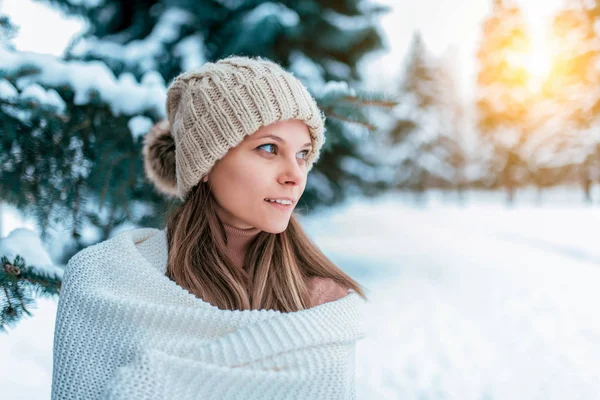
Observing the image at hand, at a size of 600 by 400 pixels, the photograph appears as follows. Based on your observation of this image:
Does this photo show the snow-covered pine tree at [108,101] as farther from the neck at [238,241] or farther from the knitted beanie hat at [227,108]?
the neck at [238,241]

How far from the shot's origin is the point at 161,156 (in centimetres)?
171

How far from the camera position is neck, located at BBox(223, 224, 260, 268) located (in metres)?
1.44

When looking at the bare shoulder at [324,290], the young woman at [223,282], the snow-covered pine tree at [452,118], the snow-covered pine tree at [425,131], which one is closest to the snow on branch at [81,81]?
the young woman at [223,282]

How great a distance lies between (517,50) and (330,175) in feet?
52.0

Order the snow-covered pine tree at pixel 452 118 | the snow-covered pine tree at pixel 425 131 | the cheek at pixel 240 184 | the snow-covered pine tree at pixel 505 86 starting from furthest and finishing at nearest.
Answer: the snow-covered pine tree at pixel 452 118 → the snow-covered pine tree at pixel 425 131 → the snow-covered pine tree at pixel 505 86 → the cheek at pixel 240 184

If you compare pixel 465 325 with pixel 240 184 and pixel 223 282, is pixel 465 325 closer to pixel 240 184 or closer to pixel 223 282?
pixel 223 282

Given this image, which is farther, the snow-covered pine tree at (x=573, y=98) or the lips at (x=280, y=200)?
the snow-covered pine tree at (x=573, y=98)

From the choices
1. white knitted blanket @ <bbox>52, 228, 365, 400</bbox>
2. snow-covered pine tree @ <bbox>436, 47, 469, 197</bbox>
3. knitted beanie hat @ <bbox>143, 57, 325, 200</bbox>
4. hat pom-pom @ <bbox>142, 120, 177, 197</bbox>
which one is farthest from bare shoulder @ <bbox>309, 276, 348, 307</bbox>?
snow-covered pine tree @ <bbox>436, 47, 469, 197</bbox>

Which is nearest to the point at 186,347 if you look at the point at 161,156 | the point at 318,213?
the point at 161,156

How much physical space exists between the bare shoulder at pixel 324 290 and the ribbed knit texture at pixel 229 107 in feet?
1.72

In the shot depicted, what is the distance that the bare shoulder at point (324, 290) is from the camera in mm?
1458

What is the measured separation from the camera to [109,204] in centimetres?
237

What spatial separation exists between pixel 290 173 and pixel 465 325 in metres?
3.28

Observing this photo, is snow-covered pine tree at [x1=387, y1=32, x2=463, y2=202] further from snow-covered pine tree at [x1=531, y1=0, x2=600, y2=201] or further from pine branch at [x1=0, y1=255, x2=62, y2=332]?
pine branch at [x1=0, y1=255, x2=62, y2=332]
